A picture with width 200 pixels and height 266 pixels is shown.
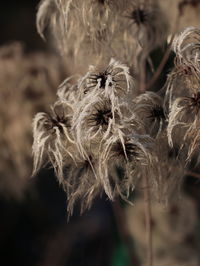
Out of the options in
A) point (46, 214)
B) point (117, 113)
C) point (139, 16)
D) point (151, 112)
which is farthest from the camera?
point (46, 214)

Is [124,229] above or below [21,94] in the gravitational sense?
below

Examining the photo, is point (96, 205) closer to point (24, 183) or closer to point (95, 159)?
point (24, 183)

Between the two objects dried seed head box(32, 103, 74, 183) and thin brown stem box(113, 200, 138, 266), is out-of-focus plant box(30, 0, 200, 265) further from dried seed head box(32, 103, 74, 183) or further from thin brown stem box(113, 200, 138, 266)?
thin brown stem box(113, 200, 138, 266)

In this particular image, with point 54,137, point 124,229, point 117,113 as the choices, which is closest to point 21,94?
point 124,229

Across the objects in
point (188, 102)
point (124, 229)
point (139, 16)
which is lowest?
point (124, 229)

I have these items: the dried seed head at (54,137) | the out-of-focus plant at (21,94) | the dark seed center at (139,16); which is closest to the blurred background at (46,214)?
the out-of-focus plant at (21,94)

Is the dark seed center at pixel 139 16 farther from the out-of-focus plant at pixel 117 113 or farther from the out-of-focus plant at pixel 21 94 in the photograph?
the out-of-focus plant at pixel 21 94

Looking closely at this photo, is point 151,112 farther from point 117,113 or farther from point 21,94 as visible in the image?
point 21,94

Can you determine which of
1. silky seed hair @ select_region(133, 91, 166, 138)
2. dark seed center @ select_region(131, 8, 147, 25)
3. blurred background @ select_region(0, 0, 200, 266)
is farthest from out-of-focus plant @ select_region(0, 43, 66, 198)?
silky seed hair @ select_region(133, 91, 166, 138)
